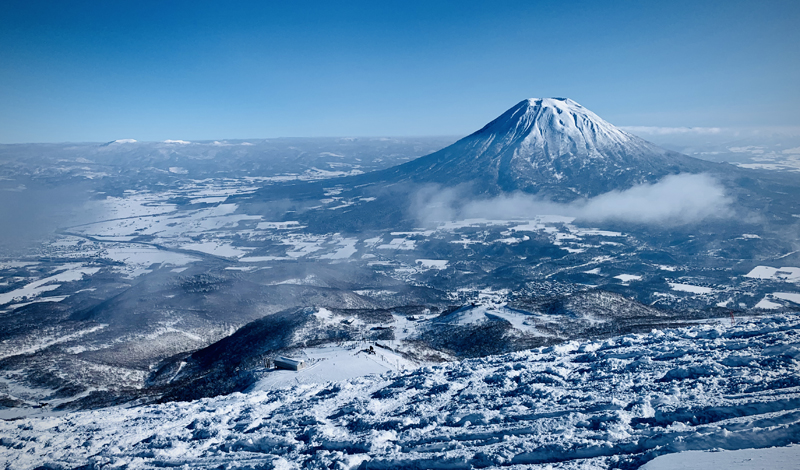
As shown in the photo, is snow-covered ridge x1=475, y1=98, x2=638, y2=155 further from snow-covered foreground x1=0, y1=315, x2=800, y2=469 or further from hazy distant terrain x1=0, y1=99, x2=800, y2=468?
snow-covered foreground x1=0, y1=315, x2=800, y2=469

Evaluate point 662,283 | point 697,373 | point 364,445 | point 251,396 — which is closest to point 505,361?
point 697,373

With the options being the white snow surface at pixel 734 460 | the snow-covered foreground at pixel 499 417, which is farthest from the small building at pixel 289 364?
the white snow surface at pixel 734 460

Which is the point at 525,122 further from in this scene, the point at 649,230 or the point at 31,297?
the point at 31,297

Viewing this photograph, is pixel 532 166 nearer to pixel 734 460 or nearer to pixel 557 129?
pixel 557 129

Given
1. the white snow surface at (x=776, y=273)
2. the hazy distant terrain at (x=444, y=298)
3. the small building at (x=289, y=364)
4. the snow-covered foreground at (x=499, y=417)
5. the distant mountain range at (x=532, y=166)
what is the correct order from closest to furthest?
the snow-covered foreground at (x=499, y=417) < the hazy distant terrain at (x=444, y=298) < the small building at (x=289, y=364) < the white snow surface at (x=776, y=273) < the distant mountain range at (x=532, y=166)

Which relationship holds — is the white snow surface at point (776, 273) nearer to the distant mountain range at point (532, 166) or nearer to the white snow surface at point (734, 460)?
the distant mountain range at point (532, 166)

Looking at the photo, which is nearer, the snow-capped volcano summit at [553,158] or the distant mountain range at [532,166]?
the distant mountain range at [532,166]

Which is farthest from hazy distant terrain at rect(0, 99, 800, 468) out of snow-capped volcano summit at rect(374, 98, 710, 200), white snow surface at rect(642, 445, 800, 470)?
snow-capped volcano summit at rect(374, 98, 710, 200)
